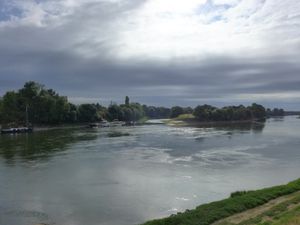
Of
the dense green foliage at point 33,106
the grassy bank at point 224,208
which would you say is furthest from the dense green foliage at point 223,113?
the grassy bank at point 224,208

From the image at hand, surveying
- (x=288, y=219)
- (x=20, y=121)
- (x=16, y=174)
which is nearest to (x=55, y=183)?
(x=16, y=174)

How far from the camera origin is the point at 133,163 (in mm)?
37094

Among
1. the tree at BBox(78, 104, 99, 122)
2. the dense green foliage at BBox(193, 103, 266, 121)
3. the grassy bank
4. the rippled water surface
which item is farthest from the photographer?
the dense green foliage at BBox(193, 103, 266, 121)

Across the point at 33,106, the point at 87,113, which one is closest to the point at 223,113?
the point at 87,113

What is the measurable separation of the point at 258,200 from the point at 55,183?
611 inches

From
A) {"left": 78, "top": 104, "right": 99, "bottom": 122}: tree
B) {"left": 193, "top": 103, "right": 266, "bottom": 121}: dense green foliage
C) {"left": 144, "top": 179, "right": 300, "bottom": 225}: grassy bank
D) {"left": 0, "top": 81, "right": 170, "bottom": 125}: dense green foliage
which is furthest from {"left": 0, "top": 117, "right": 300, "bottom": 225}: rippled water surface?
{"left": 193, "top": 103, "right": 266, "bottom": 121}: dense green foliage

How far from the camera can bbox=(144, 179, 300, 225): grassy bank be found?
13758 mm

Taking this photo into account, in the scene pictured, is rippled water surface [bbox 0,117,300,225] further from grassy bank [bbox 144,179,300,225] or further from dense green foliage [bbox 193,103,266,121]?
dense green foliage [bbox 193,103,266,121]

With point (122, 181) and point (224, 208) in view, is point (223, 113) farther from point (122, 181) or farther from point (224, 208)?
point (224, 208)

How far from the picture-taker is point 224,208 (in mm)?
14938

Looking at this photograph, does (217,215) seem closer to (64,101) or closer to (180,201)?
(180,201)

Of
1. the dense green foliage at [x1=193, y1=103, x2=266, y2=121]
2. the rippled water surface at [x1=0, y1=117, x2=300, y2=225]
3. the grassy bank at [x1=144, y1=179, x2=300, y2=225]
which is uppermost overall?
the dense green foliage at [x1=193, y1=103, x2=266, y2=121]

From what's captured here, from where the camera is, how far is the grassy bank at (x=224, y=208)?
45.1 feet

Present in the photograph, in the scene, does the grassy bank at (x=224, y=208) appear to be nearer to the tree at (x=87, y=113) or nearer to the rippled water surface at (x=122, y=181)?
the rippled water surface at (x=122, y=181)
